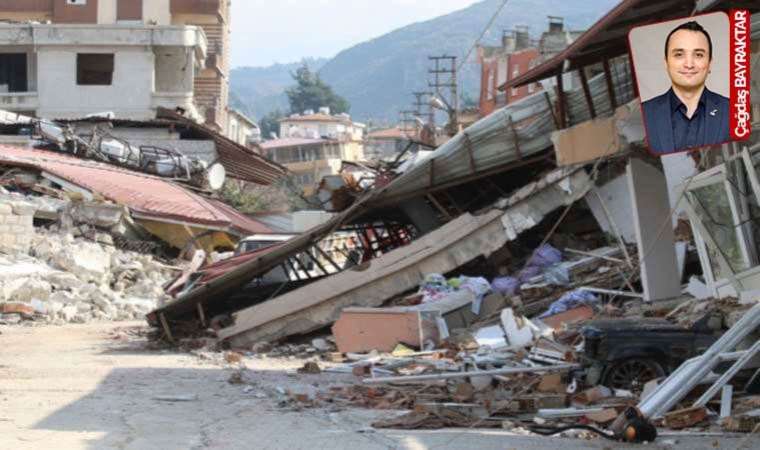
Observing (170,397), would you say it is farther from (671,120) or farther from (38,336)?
(38,336)

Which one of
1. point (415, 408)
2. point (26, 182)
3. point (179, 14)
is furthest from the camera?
point (179, 14)

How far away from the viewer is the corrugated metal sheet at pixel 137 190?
109 ft

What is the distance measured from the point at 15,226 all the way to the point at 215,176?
14.6m

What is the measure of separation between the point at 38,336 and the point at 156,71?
1527 inches

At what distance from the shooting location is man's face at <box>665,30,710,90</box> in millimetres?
10844

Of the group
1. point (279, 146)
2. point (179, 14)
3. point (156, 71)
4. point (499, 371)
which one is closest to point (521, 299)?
point (499, 371)

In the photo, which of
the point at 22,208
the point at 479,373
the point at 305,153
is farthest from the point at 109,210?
the point at 305,153

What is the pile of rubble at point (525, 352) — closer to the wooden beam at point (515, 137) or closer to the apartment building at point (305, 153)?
the wooden beam at point (515, 137)

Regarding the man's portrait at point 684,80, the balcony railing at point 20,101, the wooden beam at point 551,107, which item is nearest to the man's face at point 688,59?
the man's portrait at point 684,80

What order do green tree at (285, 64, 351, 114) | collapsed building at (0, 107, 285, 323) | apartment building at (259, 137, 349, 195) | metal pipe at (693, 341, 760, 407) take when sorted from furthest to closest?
green tree at (285, 64, 351, 114), apartment building at (259, 137, 349, 195), collapsed building at (0, 107, 285, 323), metal pipe at (693, 341, 760, 407)

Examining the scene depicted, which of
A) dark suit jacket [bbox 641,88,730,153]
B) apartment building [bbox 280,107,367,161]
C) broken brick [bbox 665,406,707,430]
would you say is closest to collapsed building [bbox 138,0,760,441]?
broken brick [bbox 665,406,707,430]

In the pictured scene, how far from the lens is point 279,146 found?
98.8 metres

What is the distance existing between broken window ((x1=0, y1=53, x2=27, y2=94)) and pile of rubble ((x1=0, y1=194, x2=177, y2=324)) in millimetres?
30191

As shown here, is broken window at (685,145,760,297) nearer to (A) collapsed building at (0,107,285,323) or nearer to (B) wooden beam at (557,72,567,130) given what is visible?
(B) wooden beam at (557,72,567,130)
